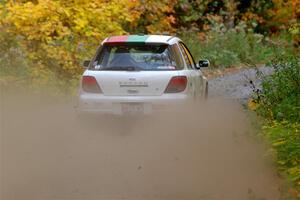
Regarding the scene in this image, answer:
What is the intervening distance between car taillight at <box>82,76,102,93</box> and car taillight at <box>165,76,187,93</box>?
1140 mm

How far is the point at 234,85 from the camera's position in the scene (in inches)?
765

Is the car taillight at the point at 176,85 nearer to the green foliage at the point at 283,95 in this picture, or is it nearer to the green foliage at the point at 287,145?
the green foliage at the point at 283,95

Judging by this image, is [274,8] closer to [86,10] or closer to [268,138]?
[86,10]

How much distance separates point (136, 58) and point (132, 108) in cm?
89

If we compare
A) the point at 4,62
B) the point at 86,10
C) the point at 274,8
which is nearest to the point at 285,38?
the point at 274,8

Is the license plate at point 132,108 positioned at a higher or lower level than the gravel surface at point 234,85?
higher

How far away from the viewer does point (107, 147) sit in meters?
10.4

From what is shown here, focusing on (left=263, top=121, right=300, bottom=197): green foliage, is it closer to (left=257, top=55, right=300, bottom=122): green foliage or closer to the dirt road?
the dirt road

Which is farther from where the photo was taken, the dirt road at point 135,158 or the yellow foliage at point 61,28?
the yellow foliage at point 61,28

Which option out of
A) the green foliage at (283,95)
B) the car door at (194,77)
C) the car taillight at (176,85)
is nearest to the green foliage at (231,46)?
the car door at (194,77)

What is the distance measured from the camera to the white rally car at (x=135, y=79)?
11.3m

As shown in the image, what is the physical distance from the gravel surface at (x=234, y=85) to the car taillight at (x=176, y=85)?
16.1ft

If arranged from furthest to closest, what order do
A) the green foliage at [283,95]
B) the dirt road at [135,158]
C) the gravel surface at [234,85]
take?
the gravel surface at [234,85] → the green foliage at [283,95] → the dirt road at [135,158]

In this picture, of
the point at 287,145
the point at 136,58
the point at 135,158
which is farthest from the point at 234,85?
the point at 287,145
